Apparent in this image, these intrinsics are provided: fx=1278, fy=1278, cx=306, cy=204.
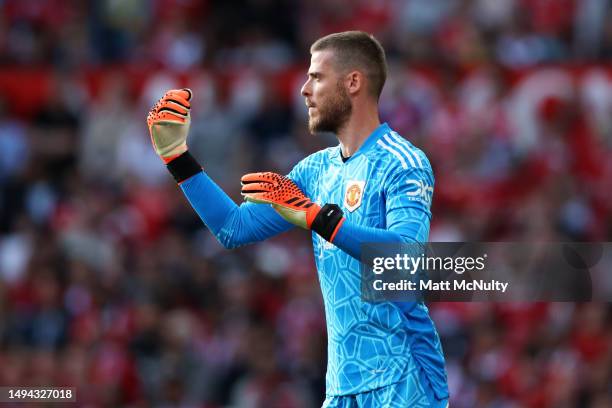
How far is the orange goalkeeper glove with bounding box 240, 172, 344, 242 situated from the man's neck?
53 centimetres

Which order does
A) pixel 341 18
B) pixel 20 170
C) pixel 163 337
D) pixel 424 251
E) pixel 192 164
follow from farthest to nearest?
pixel 341 18, pixel 20 170, pixel 163 337, pixel 192 164, pixel 424 251

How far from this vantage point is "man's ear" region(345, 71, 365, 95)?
5.71 meters

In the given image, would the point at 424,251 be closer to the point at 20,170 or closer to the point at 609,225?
the point at 609,225

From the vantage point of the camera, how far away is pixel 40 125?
13555 mm

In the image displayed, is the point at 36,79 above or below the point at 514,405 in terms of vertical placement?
above

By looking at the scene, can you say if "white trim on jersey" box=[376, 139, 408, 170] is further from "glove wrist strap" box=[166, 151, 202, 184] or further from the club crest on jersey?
"glove wrist strap" box=[166, 151, 202, 184]

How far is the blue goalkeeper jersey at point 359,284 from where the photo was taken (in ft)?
17.3

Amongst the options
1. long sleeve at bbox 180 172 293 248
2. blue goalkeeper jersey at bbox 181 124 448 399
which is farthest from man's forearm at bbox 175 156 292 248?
blue goalkeeper jersey at bbox 181 124 448 399

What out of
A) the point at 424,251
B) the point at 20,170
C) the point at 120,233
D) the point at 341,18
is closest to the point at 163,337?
the point at 120,233

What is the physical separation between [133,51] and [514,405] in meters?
6.81

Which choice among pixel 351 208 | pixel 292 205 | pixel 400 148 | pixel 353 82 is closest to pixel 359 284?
pixel 351 208

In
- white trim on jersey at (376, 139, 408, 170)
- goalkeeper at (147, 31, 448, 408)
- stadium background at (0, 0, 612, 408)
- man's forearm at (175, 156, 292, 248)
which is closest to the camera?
goalkeeper at (147, 31, 448, 408)

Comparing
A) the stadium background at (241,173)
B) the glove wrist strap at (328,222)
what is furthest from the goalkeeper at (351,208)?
the stadium background at (241,173)

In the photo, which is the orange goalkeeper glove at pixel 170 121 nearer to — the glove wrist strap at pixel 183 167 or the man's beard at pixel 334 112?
the glove wrist strap at pixel 183 167
